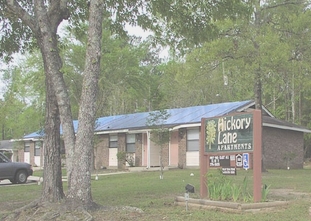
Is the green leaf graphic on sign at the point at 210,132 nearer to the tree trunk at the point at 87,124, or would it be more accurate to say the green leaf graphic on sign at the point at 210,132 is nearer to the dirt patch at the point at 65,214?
the dirt patch at the point at 65,214

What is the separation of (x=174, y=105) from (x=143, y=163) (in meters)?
15.5

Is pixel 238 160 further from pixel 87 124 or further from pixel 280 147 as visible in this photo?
pixel 280 147

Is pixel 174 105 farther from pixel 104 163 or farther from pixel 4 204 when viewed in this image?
pixel 4 204

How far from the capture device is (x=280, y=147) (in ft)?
90.2

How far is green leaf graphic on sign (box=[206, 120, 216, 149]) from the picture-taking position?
10422 mm

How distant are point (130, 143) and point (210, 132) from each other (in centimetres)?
1934

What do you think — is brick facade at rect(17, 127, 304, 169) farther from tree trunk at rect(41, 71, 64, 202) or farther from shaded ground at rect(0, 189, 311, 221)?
shaded ground at rect(0, 189, 311, 221)

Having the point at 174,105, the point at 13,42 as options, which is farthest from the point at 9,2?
the point at 174,105

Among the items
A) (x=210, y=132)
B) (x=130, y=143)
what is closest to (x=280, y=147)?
(x=130, y=143)

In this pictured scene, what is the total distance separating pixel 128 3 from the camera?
12922 mm

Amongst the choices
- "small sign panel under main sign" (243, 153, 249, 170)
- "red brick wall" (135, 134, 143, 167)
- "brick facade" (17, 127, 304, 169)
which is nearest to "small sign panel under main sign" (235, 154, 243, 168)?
"small sign panel under main sign" (243, 153, 249, 170)

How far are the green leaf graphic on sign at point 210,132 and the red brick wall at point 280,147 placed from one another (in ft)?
52.4

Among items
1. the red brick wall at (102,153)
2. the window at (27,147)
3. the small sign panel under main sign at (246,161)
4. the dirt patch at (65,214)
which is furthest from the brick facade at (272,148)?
the dirt patch at (65,214)

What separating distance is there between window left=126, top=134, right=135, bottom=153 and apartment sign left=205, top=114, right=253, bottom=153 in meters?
18.9
